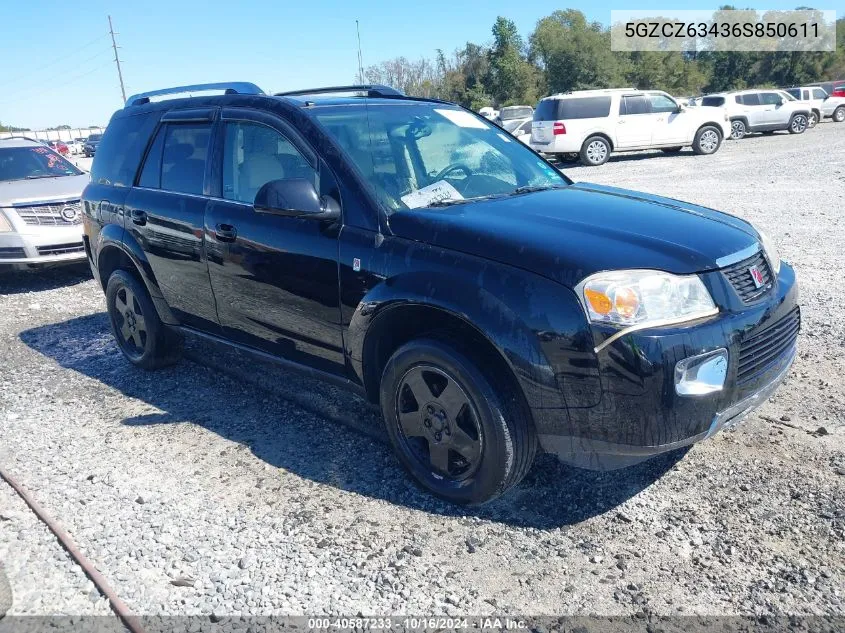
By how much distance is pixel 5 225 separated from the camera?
789cm

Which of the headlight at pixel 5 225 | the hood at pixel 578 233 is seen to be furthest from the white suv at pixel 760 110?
the hood at pixel 578 233

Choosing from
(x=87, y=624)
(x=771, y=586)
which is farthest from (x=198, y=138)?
(x=771, y=586)

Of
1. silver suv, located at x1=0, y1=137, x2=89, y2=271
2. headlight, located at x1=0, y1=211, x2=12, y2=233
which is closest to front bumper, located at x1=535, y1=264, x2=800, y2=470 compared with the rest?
silver suv, located at x1=0, y1=137, x2=89, y2=271

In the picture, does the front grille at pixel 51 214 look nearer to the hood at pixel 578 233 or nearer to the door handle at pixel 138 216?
the door handle at pixel 138 216

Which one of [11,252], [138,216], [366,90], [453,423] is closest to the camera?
[453,423]

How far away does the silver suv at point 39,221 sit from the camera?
788 centimetres

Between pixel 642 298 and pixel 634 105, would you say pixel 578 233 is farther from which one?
pixel 634 105

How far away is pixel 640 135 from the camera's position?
19125 mm

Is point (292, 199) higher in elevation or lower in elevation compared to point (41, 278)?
higher

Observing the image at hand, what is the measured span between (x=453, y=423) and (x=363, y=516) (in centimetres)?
60

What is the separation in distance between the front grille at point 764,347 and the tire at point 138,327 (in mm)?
A: 3640

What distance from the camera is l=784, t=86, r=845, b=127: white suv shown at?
27.1 meters

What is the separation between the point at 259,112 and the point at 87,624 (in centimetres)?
262

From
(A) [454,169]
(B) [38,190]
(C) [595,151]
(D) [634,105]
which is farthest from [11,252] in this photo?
(D) [634,105]
